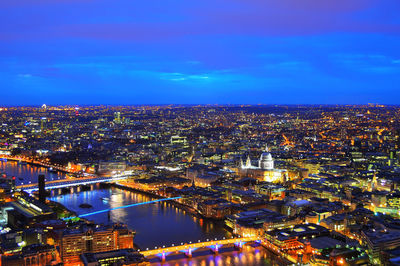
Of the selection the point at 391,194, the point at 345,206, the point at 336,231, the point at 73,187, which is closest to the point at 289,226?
the point at 336,231

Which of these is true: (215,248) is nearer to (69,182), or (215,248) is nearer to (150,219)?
(150,219)

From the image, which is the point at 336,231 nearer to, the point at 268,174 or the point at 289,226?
the point at 289,226

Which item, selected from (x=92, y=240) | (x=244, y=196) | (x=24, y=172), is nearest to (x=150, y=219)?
(x=92, y=240)

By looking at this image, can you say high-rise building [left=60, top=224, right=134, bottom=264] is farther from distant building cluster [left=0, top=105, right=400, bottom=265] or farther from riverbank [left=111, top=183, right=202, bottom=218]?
riverbank [left=111, top=183, right=202, bottom=218]

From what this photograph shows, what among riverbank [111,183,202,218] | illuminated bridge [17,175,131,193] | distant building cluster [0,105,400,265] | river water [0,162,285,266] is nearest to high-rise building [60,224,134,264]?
distant building cluster [0,105,400,265]

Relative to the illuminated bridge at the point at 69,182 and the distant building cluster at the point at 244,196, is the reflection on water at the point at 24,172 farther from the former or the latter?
the illuminated bridge at the point at 69,182
